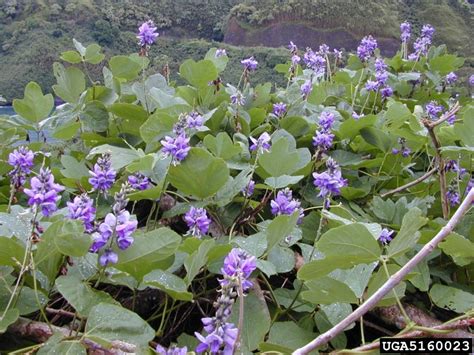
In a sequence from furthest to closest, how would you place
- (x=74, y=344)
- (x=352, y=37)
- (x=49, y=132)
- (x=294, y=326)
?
1. (x=352, y=37)
2. (x=49, y=132)
3. (x=294, y=326)
4. (x=74, y=344)

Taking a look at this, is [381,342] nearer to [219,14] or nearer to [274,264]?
[274,264]

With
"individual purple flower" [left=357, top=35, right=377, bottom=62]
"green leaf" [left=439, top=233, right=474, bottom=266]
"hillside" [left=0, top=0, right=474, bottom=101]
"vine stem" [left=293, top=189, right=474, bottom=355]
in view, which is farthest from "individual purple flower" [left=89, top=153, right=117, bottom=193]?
"hillside" [left=0, top=0, right=474, bottom=101]

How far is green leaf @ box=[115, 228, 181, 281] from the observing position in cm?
54

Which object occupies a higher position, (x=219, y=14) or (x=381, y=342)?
(x=381, y=342)

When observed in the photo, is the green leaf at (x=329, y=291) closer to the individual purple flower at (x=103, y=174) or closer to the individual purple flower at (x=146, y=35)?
the individual purple flower at (x=103, y=174)

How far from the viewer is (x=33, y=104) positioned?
1.08 metres

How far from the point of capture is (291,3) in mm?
20875

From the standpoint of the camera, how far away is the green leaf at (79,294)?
0.54 metres

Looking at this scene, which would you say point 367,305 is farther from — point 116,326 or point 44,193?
point 44,193

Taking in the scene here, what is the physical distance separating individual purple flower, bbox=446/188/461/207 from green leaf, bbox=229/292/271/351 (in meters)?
0.52

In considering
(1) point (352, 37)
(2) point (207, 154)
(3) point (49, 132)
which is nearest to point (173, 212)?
(2) point (207, 154)

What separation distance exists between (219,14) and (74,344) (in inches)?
1058

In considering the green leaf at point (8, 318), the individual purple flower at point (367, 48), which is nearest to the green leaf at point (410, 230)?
the green leaf at point (8, 318)

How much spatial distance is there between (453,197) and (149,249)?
699mm
